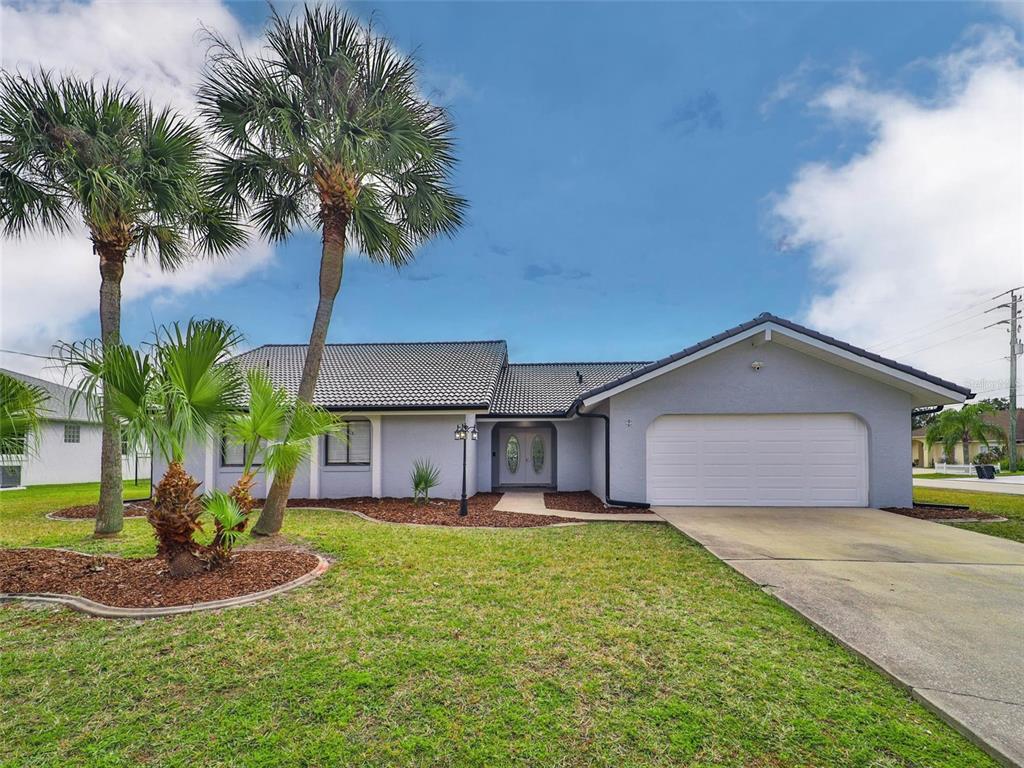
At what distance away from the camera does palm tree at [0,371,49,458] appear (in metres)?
6.12

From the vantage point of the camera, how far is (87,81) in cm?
783

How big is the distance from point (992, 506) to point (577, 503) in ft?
38.7

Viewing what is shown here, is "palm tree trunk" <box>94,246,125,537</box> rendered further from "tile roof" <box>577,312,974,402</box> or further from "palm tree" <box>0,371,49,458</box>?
"tile roof" <box>577,312,974,402</box>

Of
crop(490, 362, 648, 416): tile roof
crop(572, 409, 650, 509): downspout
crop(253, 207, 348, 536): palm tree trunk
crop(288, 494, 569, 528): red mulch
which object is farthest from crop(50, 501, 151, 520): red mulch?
crop(572, 409, 650, 509): downspout

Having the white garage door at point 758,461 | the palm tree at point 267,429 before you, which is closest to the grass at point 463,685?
the palm tree at point 267,429

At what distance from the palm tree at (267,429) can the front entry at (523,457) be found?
33.8 ft

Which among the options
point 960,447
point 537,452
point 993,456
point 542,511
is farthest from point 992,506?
point 960,447

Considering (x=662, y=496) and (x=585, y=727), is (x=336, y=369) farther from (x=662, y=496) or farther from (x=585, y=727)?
(x=585, y=727)

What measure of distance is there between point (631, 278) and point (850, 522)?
15.7m

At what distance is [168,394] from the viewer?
17.6ft

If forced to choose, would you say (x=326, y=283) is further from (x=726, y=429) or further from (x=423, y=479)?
A: (x=726, y=429)

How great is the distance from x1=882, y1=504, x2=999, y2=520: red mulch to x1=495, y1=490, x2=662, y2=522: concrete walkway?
20.2 feet

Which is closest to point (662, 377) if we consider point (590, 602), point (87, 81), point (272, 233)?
point (590, 602)

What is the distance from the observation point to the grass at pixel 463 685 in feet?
8.79
